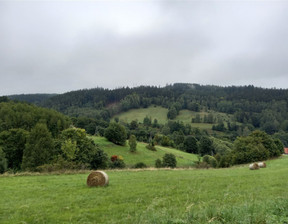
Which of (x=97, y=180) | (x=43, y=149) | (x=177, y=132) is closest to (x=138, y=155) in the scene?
(x=43, y=149)

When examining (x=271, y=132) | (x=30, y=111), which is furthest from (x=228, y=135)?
(x=30, y=111)

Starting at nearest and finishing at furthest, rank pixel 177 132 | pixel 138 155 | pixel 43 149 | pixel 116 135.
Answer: pixel 43 149 → pixel 138 155 → pixel 116 135 → pixel 177 132

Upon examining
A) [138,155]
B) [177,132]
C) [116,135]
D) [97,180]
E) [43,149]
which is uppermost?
[97,180]

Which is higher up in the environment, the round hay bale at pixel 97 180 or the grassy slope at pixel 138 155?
the round hay bale at pixel 97 180

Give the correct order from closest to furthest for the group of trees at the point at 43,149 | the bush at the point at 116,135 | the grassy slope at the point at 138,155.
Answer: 1. the group of trees at the point at 43,149
2. the grassy slope at the point at 138,155
3. the bush at the point at 116,135

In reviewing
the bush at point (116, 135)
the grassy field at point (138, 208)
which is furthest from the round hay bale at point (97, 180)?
the bush at point (116, 135)

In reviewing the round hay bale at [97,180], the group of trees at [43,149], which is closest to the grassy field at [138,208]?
the round hay bale at [97,180]

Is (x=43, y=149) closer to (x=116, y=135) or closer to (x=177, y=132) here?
(x=116, y=135)

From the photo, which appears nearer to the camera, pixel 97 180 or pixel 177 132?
pixel 97 180

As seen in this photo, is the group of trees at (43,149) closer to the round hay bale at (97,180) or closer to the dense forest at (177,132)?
the dense forest at (177,132)

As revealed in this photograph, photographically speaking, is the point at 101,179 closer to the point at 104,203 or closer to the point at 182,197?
the point at 104,203

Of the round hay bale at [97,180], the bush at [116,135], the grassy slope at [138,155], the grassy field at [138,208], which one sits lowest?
the grassy slope at [138,155]

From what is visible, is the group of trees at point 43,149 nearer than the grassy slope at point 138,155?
Yes

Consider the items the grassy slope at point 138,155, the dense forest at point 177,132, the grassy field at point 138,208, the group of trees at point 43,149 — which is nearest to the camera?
the grassy field at point 138,208
